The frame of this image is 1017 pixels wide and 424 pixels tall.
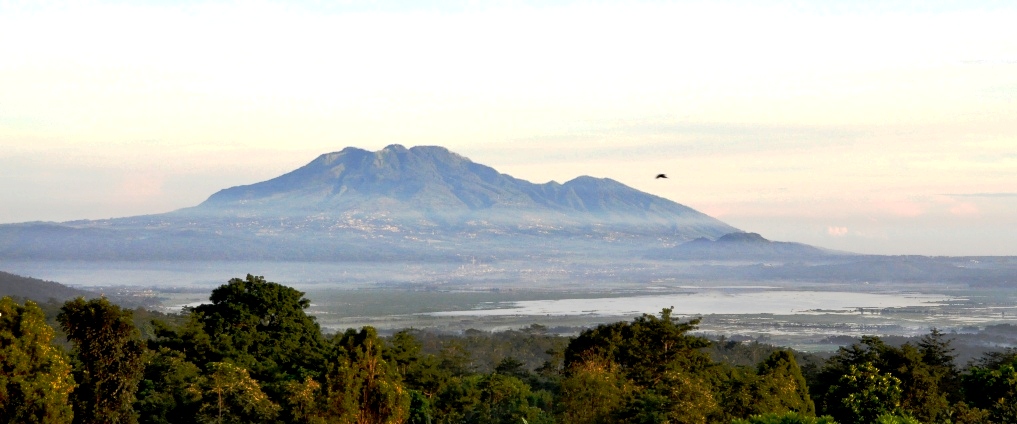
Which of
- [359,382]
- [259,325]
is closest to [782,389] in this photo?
[359,382]

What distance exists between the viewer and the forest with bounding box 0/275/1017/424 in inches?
1303

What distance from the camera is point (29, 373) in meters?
33.4

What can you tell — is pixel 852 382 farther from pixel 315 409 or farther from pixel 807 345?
pixel 807 345

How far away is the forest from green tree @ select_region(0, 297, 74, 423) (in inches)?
1.5

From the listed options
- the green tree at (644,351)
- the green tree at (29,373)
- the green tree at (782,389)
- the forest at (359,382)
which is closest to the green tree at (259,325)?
the forest at (359,382)

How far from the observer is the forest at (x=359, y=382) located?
3309 centimetres

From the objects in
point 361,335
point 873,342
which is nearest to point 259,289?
point 361,335

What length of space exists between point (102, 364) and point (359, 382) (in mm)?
8171

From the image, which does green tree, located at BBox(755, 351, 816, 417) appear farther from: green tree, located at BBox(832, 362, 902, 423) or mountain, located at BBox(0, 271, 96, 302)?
mountain, located at BBox(0, 271, 96, 302)

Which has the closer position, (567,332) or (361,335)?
(361,335)

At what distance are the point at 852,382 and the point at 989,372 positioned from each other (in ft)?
12.9

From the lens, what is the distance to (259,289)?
51.5 m

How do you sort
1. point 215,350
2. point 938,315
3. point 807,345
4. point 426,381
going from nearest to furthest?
point 215,350
point 426,381
point 807,345
point 938,315

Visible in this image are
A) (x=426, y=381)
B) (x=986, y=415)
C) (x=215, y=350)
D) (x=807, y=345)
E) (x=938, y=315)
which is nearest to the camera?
(x=986, y=415)
